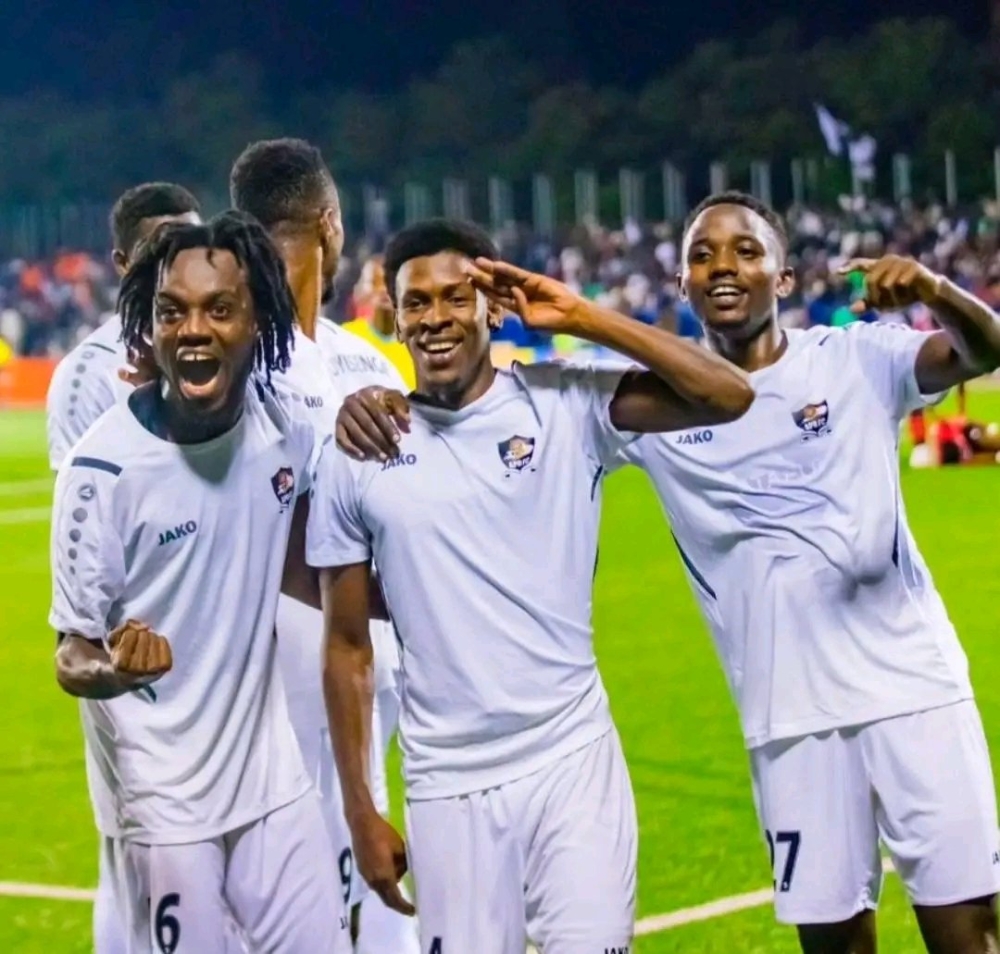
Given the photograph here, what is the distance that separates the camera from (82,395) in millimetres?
5691


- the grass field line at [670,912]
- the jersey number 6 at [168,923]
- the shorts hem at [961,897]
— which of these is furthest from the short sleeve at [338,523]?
the grass field line at [670,912]

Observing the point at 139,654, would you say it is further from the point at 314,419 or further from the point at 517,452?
the point at 314,419

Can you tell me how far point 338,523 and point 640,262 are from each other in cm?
4404

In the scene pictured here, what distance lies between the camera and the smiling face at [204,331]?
4371 mm

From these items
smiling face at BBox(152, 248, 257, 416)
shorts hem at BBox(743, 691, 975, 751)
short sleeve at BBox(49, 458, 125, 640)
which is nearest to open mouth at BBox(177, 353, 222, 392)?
smiling face at BBox(152, 248, 257, 416)

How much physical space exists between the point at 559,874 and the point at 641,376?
1123 millimetres

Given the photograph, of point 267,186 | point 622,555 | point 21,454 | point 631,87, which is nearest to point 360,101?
point 631,87

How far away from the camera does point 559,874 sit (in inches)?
170

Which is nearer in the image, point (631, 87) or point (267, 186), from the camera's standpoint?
point (267, 186)

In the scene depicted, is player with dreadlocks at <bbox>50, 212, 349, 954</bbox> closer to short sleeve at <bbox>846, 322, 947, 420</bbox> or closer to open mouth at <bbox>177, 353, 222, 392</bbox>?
open mouth at <bbox>177, 353, 222, 392</bbox>

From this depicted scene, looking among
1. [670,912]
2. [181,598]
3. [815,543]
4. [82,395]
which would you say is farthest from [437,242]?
[670,912]

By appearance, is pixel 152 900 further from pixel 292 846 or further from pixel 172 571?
pixel 172 571

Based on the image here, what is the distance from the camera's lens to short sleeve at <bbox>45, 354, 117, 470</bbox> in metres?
5.66

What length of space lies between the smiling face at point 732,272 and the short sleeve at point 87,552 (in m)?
1.69
